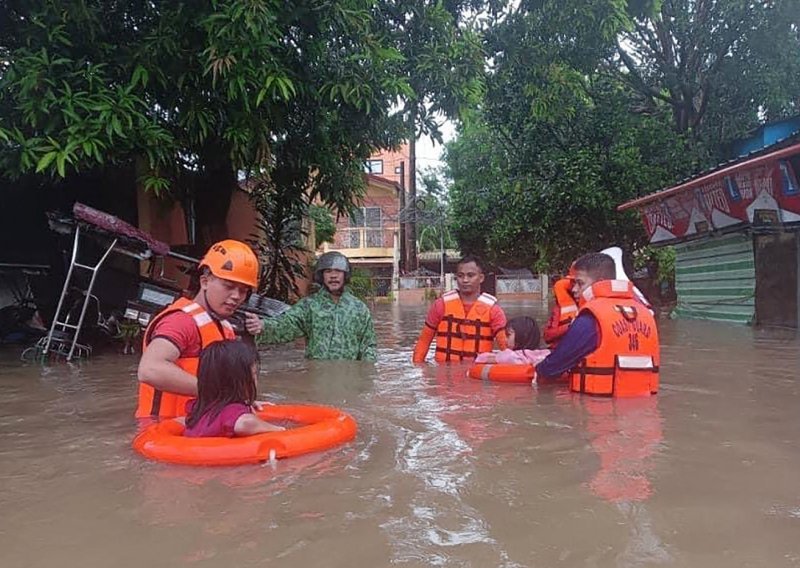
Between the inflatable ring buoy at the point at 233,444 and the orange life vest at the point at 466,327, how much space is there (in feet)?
9.58

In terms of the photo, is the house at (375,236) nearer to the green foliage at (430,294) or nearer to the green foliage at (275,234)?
the green foliage at (430,294)

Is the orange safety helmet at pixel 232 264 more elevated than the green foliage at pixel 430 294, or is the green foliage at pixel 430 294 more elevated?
the orange safety helmet at pixel 232 264

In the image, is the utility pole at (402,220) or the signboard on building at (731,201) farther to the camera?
the utility pole at (402,220)

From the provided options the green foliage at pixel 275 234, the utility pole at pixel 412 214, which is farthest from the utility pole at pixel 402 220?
the green foliage at pixel 275 234

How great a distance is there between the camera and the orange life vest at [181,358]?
3.89 meters

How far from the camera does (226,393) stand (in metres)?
3.70

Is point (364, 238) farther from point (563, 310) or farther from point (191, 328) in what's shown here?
point (191, 328)

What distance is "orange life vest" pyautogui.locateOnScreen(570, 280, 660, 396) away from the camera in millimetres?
4969

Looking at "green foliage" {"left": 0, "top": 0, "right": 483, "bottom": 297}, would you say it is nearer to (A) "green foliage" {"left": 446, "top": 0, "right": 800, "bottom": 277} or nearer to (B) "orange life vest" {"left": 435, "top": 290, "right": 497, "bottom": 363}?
(B) "orange life vest" {"left": 435, "top": 290, "right": 497, "bottom": 363}

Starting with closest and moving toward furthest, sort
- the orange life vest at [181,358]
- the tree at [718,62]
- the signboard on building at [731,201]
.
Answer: the orange life vest at [181,358] < the signboard on building at [731,201] < the tree at [718,62]

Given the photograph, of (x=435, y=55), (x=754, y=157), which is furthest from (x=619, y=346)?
(x=754, y=157)

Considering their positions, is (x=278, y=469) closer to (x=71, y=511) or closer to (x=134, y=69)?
(x=71, y=511)

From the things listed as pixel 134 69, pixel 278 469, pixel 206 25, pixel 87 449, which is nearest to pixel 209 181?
pixel 134 69

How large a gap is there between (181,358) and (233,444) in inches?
24.5
